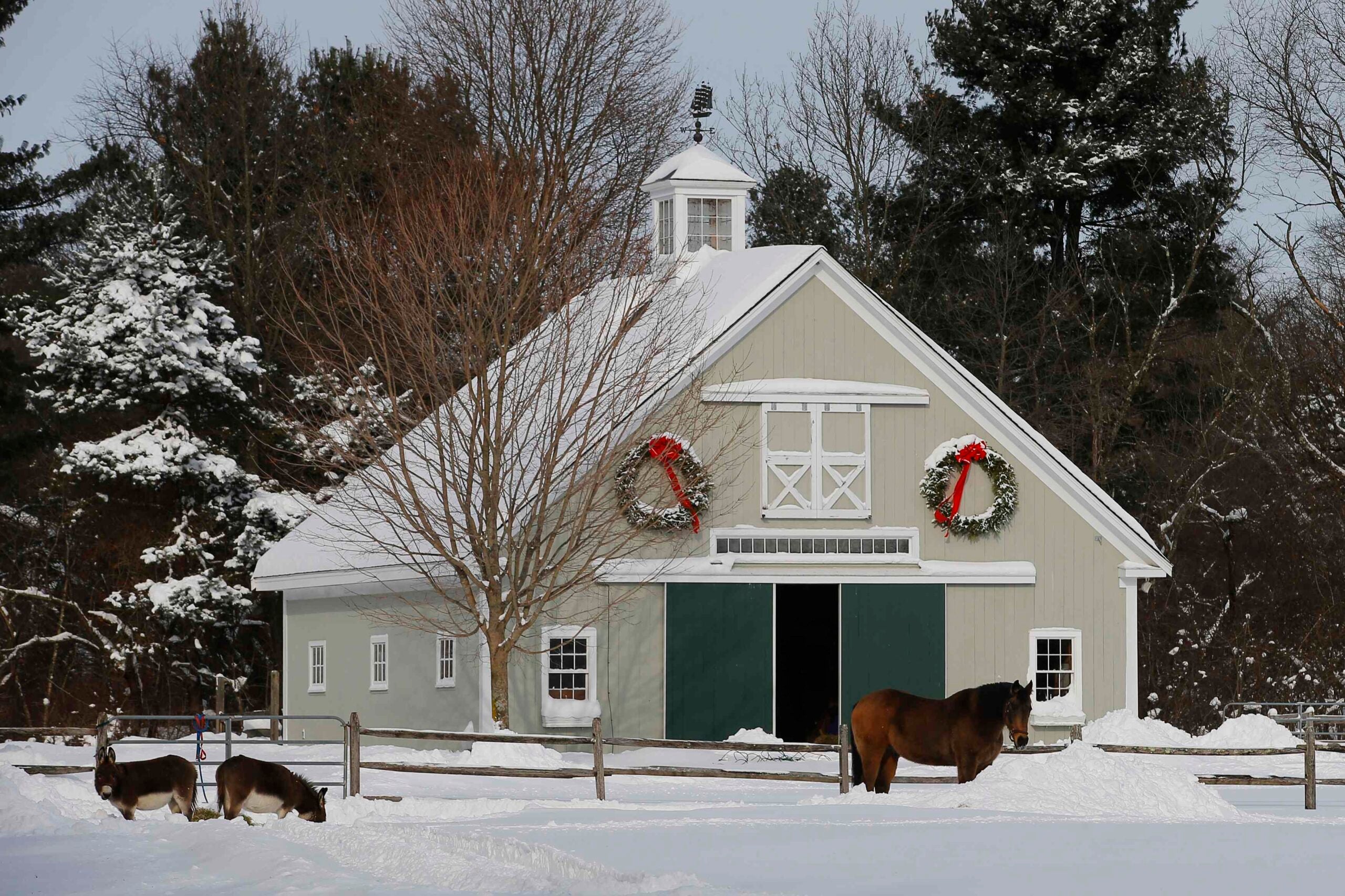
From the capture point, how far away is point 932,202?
1471 inches

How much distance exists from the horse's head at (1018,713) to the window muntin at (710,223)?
12781 millimetres

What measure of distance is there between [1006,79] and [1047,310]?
4.49 meters

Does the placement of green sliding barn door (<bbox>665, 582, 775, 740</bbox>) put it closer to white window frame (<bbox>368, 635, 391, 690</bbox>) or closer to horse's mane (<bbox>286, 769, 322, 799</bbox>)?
white window frame (<bbox>368, 635, 391, 690</bbox>)

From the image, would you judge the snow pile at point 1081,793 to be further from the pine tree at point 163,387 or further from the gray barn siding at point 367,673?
the pine tree at point 163,387

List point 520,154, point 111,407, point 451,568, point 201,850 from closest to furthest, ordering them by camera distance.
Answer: point 201,850 < point 451,568 < point 111,407 < point 520,154

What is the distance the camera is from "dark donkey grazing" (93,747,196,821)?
48.7 ft

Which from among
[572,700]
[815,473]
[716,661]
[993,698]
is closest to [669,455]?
[815,473]

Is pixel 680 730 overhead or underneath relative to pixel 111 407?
underneath

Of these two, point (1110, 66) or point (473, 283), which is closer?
point (473, 283)

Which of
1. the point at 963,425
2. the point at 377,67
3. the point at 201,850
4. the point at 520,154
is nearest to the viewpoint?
the point at 201,850

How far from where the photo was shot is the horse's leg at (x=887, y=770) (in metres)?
16.9

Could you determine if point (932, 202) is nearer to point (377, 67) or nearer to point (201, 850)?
point (377, 67)

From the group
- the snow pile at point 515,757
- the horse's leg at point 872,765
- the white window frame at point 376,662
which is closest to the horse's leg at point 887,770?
the horse's leg at point 872,765

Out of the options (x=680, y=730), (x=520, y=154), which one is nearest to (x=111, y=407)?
(x=520, y=154)
